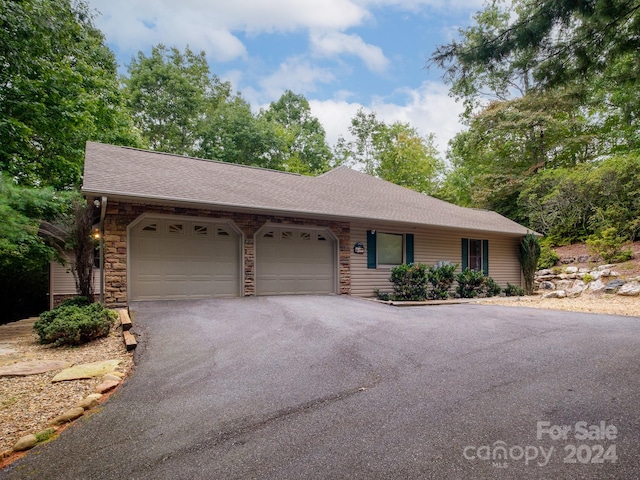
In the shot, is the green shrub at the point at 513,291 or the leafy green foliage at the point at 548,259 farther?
the leafy green foliage at the point at 548,259

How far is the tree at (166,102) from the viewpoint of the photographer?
2272cm

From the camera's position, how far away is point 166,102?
2320 centimetres

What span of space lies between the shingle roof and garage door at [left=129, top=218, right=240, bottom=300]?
820 mm

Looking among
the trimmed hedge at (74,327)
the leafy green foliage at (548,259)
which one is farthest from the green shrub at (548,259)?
the trimmed hedge at (74,327)

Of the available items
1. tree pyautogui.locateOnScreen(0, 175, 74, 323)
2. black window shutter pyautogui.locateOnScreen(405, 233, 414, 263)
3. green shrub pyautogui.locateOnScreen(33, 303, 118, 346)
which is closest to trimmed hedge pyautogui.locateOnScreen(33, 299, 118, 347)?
green shrub pyautogui.locateOnScreen(33, 303, 118, 346)

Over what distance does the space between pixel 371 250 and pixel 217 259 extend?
438cm

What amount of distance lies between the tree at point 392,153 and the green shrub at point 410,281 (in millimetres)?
17832

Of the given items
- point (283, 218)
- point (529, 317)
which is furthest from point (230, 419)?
point (283, 218)

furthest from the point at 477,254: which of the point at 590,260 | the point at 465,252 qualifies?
the point at 590,260

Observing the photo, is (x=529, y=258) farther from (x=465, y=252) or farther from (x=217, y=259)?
(x=217, y=259)

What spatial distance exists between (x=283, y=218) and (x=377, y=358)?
571 centimetres

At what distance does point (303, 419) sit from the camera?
253cm

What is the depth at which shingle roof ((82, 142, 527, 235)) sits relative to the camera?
7402 mm

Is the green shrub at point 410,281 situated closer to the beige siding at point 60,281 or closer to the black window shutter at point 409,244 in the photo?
the black window shutter at point 409,244
